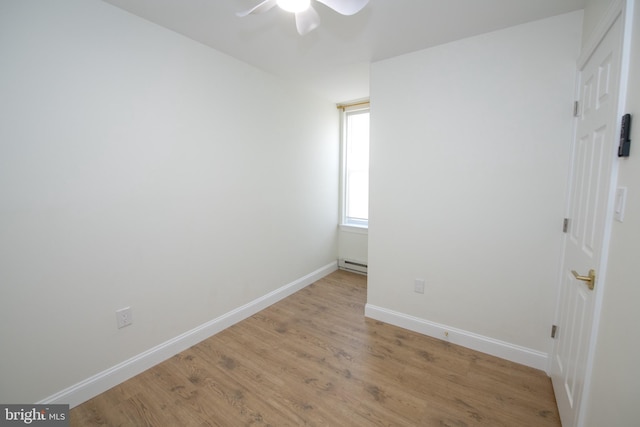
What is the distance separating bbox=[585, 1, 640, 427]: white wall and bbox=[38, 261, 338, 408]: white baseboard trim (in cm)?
248

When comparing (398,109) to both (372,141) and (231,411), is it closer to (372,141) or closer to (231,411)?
(372,141)

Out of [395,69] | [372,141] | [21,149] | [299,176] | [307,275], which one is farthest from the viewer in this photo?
[307,275]

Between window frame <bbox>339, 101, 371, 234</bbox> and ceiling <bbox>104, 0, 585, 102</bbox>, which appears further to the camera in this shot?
window frame <bbox>339, 101, 371, 234</bbox>

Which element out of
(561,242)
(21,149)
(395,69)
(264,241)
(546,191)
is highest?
(395,69)

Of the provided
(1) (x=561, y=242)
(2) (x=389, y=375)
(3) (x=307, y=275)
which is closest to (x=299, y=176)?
(3) (x=307, y=275)

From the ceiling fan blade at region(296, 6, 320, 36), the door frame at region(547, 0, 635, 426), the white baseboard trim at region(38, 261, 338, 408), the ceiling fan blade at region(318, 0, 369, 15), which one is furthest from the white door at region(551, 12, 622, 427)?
the white baseboard trim at region(38, 261, 338, 408)

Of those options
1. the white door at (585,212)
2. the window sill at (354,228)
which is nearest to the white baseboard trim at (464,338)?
the white door at (585,212)

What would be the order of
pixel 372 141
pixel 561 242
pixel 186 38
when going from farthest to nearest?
pixel 372 141
pixel 186 38
pixel 561 242

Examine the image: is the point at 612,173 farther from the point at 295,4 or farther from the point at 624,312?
the point at 295,4

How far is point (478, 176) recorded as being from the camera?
2.10 meters

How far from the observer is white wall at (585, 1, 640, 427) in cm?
87

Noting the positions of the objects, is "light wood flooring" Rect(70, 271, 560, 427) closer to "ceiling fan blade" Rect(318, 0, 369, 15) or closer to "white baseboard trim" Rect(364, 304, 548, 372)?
"white baseboard trim" Rect(364, 304, 548, 372)

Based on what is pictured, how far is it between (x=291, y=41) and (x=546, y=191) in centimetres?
218

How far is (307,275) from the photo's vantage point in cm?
358
